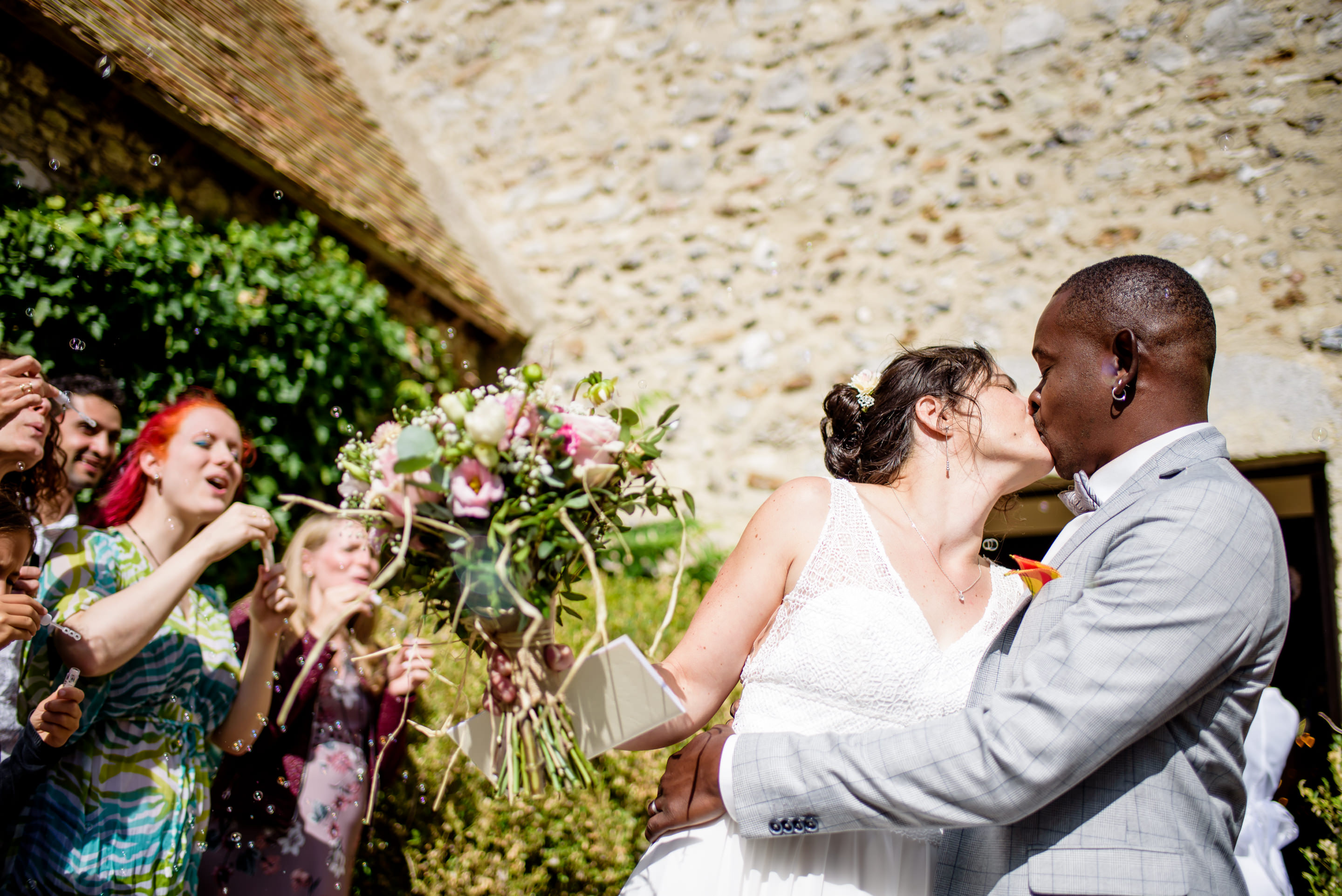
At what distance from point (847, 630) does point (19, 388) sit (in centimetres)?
237

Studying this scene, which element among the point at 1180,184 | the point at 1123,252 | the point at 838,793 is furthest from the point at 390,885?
the point at 1180,184

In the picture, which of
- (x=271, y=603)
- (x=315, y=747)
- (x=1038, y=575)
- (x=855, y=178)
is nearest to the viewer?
(x=1038, y=575)

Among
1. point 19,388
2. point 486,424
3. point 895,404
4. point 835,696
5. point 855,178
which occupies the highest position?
point 855,178

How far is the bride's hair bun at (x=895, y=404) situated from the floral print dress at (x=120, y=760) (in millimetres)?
2176

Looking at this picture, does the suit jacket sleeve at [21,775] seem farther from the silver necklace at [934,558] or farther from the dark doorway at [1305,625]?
the dark doorway at [1305,625]

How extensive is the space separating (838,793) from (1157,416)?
1111 millimetres

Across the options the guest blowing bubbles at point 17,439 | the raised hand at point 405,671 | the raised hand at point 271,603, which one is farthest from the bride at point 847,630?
the guest blowing bubbles at point 17,439

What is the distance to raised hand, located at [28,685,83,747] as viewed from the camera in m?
2.15

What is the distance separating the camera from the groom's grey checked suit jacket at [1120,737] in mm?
1505

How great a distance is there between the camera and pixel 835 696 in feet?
6.45

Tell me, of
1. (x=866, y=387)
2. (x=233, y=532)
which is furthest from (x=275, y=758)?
(x=866, y=387)

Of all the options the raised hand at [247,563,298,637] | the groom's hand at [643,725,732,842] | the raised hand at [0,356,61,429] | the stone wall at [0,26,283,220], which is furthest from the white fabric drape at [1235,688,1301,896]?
the stone wall at [0,26,283,220]

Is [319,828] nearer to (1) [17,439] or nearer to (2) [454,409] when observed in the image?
(1) [17,439]

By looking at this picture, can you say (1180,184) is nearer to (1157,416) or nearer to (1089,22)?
(1089,22)
